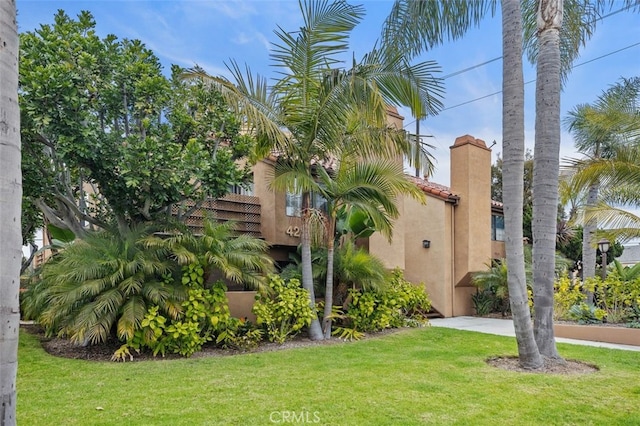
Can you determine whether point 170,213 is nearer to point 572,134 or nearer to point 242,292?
point 242,292

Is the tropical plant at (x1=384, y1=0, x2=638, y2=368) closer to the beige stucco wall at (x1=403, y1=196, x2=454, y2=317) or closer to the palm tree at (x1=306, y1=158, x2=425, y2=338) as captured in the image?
the palm tree at (x1=306, y1=158, x2=425, y2=338)

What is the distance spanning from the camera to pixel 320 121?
945cm

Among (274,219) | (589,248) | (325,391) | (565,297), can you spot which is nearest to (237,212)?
(274,219)

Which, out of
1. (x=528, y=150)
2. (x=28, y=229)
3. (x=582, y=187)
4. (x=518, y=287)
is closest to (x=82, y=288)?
(x=518, y=287)

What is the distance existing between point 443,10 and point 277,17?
3.61m

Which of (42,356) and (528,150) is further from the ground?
(528,150)

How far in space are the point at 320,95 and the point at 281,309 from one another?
4878 mm

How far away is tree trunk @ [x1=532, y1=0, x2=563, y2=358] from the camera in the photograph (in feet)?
23.7

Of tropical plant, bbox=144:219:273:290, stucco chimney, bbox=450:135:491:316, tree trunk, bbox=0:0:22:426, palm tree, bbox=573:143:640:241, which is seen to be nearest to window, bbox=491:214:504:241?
stucco chimney, bbox=450:135:491:316

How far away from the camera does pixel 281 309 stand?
9.41 metres

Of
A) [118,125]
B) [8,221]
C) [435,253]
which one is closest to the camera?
[8,221]

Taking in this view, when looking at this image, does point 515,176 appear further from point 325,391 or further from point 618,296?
point 618,296

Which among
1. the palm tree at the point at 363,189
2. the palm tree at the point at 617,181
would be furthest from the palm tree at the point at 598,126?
the palm tree at the point at 363,189

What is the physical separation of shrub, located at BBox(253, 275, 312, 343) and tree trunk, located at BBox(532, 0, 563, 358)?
4.75m
